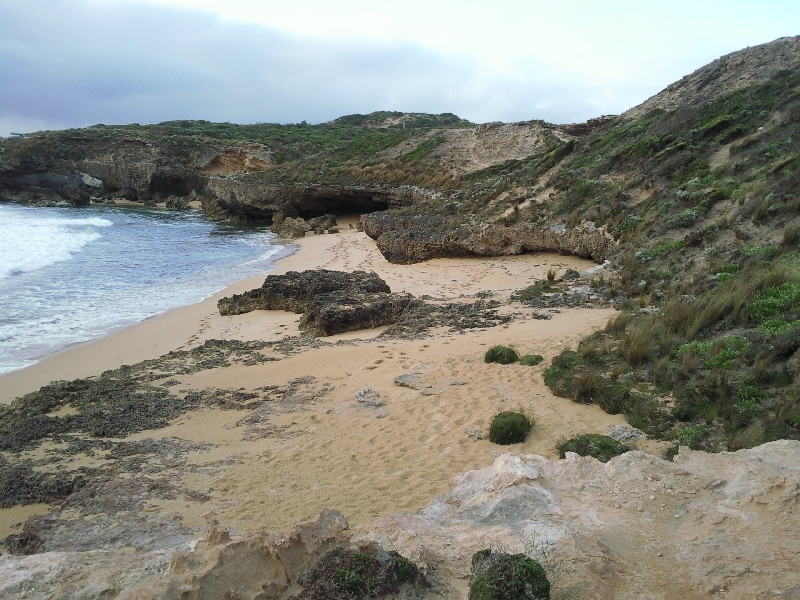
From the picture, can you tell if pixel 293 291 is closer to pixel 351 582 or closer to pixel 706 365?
pixel 706 365

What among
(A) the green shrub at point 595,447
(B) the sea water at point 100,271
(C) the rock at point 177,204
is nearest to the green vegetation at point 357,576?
(A) the green shrub at point 595,447

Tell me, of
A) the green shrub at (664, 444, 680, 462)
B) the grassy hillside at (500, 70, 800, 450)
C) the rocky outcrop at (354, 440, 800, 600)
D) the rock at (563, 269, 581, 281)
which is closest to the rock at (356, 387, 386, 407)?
the grassy hillside at (500, 70, 800, 450)

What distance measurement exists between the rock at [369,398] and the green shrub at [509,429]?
5.66 ft

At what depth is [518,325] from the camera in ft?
36.8

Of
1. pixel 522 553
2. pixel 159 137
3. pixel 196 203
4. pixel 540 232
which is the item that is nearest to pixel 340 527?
pixel 522 553

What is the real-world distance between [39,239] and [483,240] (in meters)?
22.6

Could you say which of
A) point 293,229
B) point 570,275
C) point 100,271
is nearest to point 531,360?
point 570,275

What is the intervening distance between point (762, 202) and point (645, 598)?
12.0 m

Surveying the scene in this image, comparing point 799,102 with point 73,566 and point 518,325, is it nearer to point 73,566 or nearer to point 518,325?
point 518,325

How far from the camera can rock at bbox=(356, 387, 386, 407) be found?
7.83 meters

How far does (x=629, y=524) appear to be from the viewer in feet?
13.3

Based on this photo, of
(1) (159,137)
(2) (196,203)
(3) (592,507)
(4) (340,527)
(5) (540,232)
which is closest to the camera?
(4) (340,527)

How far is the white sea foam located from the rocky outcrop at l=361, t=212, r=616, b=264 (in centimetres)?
1300

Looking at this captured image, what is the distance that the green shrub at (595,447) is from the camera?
5879 mm
